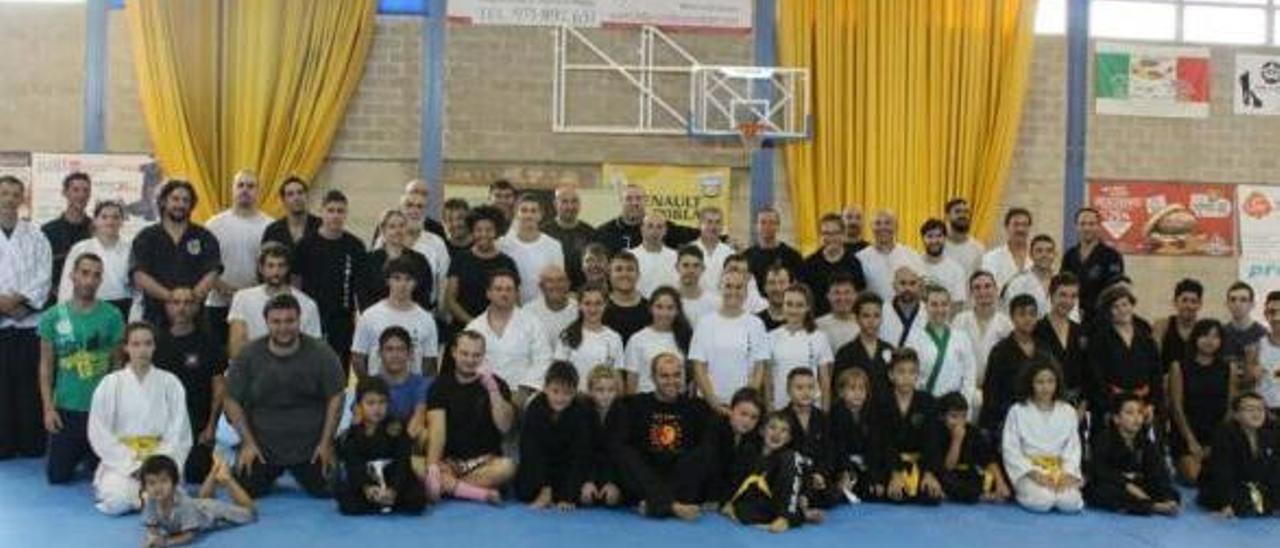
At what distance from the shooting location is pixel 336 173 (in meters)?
12.2

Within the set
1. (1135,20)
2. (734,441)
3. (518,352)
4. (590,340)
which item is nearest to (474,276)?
(518,352)

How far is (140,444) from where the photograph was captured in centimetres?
629

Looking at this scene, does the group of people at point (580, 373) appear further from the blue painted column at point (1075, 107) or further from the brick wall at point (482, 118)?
the blue painted column at point (1075, 107)

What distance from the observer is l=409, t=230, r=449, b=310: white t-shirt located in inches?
296

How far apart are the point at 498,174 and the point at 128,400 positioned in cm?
638

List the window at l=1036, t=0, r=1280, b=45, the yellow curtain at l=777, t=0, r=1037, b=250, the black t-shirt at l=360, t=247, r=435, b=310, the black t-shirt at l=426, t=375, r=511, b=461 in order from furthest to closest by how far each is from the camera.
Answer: the window at l=1036, t=0, r=1280, b=45 → the yellow curtain at l=777, t=0, r=1037, b=250 → the black t-shirt at l=360, t=247, r=435, b=310 → the black t-shirt at l=426, t=375, r=511, b=461

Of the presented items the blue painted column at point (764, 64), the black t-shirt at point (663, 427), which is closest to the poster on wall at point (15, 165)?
the blue painted column at point (764, 64)

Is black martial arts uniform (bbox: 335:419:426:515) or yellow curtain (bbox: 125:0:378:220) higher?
yellow curtain (bbox: 125:0:378:220)

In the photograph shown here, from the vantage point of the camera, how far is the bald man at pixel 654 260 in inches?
302

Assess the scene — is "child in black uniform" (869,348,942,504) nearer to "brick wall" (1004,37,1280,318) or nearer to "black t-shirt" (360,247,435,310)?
"black t-shirt" (360,247,435,310)

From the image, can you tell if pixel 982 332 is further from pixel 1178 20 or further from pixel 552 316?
pixel 1178 20

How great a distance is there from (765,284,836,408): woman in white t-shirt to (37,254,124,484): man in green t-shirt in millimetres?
4025

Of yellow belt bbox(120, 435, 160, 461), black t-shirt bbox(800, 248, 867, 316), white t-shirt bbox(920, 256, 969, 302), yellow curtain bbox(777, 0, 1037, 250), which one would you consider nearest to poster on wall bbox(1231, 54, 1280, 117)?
yellow curtain bbox(777, 0, 1037, 250)

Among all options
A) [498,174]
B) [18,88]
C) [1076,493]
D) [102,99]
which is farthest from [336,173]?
[1076,493]
